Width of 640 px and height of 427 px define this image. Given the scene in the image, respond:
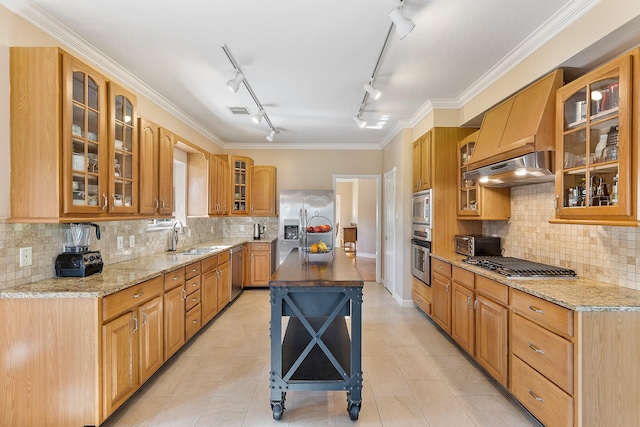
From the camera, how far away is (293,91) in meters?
3.57

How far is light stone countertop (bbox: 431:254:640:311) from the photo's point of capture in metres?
1.67

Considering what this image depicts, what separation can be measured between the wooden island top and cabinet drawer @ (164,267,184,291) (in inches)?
39.2

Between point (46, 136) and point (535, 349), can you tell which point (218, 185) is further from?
point (535, 349)

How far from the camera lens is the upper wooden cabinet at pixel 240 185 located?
5.55 m

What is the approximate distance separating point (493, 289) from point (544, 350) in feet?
2.03

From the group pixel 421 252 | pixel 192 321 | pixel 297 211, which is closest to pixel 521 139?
pixel 421 252

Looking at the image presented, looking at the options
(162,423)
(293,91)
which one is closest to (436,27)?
(293,91)

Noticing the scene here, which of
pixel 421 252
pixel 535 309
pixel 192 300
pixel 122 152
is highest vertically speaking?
pixel 122 152

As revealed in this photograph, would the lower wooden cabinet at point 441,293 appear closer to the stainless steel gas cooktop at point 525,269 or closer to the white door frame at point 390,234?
the stainless steel gas cooktop at point 525,269

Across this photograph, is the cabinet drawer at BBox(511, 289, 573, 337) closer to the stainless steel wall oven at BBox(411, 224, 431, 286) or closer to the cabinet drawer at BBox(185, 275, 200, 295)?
the stainless steel wall oven at BBox(411, 224, 431, 286)

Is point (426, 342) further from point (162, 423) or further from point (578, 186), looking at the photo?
point (162, 423)

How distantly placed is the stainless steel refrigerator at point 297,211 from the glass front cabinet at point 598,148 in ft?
12.4

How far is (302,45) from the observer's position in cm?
258

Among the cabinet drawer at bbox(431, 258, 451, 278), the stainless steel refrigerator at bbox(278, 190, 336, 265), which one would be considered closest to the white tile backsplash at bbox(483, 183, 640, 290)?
the cabinet drawer at bbox(431, 258, 451, 278)
